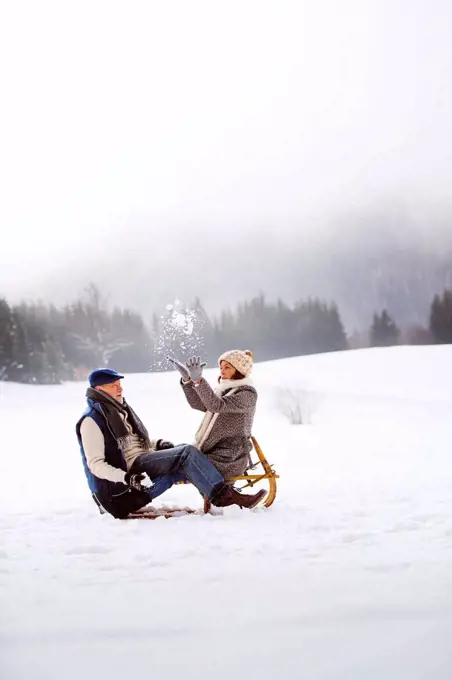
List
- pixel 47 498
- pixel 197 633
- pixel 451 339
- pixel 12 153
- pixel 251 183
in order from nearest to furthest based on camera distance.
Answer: pixel 197 633 → pixel 47 498 → pixel 12 153 → pixel 251 183 → pixel 451 339

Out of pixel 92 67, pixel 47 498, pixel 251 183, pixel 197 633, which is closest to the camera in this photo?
pixel 197 633

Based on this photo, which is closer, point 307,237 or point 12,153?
point 12,153

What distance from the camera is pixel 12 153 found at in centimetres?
412

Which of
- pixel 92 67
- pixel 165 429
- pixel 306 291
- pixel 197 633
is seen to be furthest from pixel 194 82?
pixel 197 633

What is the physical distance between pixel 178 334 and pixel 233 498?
167 centimetres

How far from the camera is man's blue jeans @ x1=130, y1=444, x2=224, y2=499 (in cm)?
263

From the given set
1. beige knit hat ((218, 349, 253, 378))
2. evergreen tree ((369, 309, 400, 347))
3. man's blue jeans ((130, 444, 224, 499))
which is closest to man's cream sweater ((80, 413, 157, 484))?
man's blue jeans ((130, 444, 224, 499))

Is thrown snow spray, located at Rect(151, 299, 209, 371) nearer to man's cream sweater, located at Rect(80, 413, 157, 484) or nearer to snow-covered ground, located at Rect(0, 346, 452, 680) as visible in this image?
snow-covered ground, located at Rect(0, 346, 452, 680)

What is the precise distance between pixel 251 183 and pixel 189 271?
0.68m

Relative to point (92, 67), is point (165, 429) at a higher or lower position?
lower

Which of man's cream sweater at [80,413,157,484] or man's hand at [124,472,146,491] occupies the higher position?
man's cream sweater at [80,413,157,484]

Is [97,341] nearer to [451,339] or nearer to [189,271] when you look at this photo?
[189,271]

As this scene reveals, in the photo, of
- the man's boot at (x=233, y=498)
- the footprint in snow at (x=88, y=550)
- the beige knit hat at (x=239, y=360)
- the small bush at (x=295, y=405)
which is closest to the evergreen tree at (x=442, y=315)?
the small bush at (x=295, y=405)

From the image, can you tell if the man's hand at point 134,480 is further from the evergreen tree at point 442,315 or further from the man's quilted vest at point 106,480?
the evergreen tree at point 442,315
